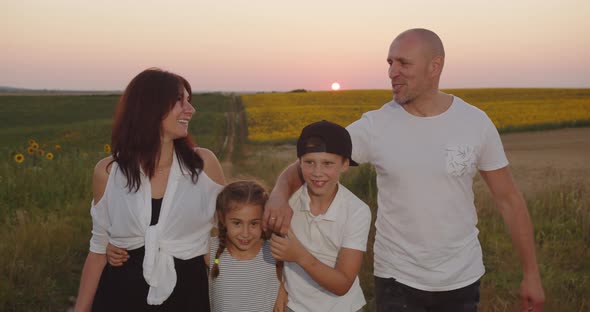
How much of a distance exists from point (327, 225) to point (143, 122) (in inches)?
37.7

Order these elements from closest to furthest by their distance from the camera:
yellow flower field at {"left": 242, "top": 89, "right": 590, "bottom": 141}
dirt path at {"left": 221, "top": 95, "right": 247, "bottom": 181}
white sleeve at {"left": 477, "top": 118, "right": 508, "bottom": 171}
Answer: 1. white sleeve at {"left": 477, "top": 118, "right": 508, "bottom": 171}
2. dirt path at {"left": 221, "top": 95, "right": 247, "bottom": 181}
3. yellow flower field at {"left": 242, "top": 89, "right": 590, "bottom": 141}

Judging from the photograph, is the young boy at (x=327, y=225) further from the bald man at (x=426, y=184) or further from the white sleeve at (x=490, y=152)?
the white sleeve at (x=490, y=152)

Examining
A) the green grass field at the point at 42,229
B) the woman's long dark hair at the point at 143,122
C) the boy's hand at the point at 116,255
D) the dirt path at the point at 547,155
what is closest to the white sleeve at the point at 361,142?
the woman's long dark hair at the point at 143,122

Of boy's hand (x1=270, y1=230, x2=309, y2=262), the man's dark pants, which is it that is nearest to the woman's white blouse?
boy's hand (x1=270, y1=230, x2=309, y2=262)

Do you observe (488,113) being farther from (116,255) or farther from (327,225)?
(116,255)

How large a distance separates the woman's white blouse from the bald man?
17.1 inches

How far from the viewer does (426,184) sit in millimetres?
2654

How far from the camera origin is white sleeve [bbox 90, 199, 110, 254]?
2691 mm

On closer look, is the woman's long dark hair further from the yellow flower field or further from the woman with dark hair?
the yellow flower field

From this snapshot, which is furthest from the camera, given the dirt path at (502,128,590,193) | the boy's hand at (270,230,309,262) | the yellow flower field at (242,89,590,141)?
the yellow flower field at (242,89,590,141)

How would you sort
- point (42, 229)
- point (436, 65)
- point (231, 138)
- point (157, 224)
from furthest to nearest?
point (231, 138) → point (42, 229) → point (436, 65) → point (157, 224)

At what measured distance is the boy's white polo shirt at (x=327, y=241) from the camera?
250 centimetres

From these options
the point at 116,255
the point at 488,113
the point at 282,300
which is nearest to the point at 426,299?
the point at 282,300

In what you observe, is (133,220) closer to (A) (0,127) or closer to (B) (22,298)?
(B) (22,298)
